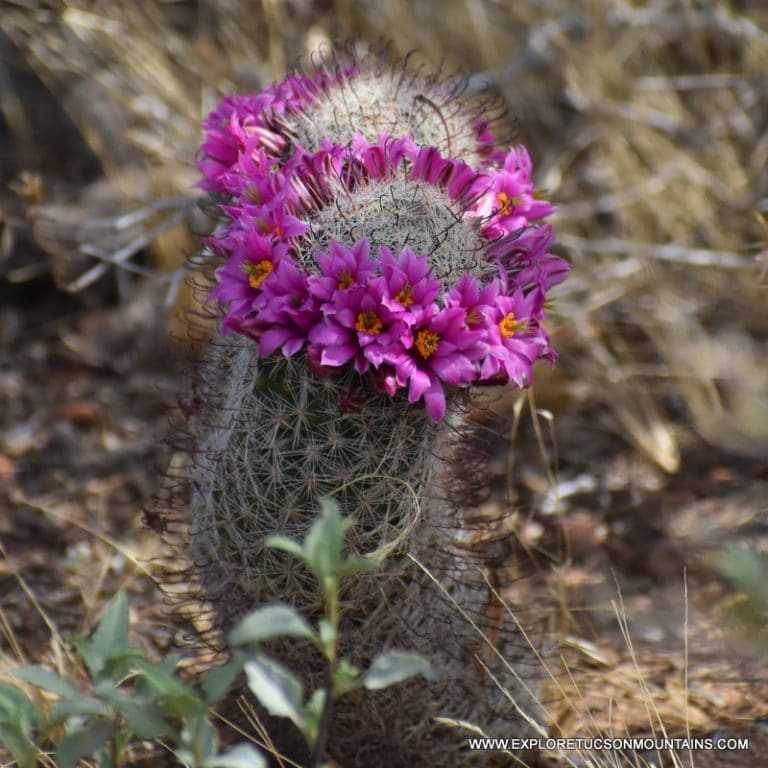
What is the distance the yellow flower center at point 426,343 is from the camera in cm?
187

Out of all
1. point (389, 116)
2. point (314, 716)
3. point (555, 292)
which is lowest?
point (555, 292)

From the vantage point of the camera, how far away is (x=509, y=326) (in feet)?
6.45

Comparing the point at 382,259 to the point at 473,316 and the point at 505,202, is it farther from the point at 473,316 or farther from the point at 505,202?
the point at 505,202

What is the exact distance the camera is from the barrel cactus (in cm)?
189

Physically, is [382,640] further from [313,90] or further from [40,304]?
[40,304]

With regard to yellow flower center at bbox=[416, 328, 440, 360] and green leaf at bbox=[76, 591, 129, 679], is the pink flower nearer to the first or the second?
yellow flower center at bbox=[416, 328, 440, 360]

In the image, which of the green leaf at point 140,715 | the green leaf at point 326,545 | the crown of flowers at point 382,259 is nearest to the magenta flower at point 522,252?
the crown of flowers at point 382,259

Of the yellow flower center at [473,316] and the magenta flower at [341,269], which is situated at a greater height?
the magenta flower at [341,269]

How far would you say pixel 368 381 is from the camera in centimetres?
195

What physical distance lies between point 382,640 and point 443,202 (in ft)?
3.08

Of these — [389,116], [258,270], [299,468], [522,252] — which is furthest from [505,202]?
[299,468]

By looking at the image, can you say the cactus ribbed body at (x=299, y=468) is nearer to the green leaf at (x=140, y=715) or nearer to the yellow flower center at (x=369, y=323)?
the yellow flower center at (x=369, y=323)

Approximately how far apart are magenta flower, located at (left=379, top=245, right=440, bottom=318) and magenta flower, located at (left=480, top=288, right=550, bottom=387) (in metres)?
0.14

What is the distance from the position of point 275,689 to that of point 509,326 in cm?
84
